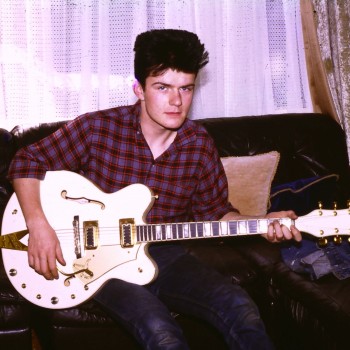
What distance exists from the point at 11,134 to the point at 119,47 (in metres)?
0.84

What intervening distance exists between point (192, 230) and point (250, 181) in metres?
0.81

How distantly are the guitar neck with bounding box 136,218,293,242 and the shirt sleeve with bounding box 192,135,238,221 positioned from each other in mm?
212

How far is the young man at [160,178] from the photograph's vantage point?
156 centimetres

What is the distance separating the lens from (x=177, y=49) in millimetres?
1797

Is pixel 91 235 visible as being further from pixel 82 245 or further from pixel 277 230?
pixel 277 230

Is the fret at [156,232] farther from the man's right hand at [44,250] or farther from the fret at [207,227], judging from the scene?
the man's right hand at [44,250]

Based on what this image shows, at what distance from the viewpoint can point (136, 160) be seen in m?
1.93

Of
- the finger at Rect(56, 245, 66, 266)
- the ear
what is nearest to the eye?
the ear

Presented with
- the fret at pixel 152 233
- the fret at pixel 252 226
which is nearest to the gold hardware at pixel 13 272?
the fret at pixel 152 233

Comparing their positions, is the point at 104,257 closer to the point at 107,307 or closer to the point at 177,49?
the point at 107,307

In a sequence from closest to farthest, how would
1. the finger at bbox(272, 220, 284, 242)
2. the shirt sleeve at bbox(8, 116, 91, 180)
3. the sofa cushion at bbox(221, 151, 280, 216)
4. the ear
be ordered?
the finger at bbox(272, 220, 284, 242), the shirt sleeve at bbox(8, 116, 91, 180), the ear, the sofa cushion at bbox(221, 151, 280, 216)

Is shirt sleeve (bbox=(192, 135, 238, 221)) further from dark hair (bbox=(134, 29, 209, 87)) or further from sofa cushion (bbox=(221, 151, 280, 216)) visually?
sofa cushion (bbox=(221, 151, 280, 216))

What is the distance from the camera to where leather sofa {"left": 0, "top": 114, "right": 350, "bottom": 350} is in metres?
1.80

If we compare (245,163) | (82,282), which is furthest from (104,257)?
(245,163)
